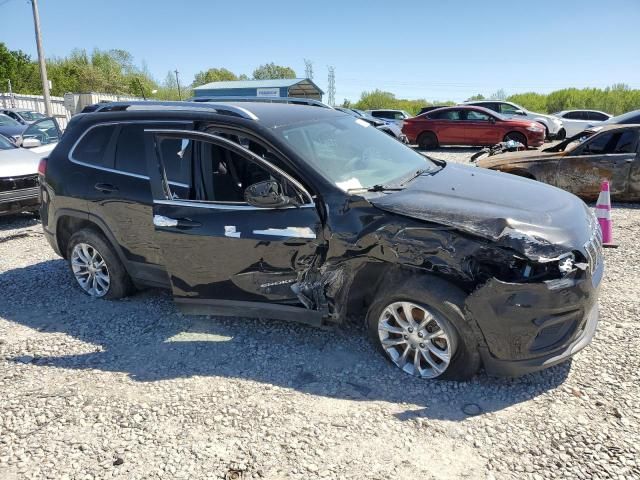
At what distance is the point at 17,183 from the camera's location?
7.78 meters

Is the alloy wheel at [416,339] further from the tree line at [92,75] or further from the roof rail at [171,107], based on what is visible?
the tree line at [92,75]

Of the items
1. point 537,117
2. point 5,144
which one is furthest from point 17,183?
point 537,117

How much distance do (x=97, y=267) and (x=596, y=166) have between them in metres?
7.53

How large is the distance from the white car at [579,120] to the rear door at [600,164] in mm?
12276

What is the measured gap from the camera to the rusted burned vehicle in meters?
7.91

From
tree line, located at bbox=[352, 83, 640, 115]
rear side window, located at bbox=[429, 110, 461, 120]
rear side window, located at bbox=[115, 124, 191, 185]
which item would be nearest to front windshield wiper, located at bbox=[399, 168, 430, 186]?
rear side window, located at bbox=[115, 124, 191, 185]

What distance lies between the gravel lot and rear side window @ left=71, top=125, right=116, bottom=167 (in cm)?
151

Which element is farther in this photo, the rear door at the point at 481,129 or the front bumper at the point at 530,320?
the rear door at the point at 481,129

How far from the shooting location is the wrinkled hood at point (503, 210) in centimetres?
296

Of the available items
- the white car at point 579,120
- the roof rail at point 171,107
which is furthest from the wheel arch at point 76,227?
the white car at point 579,120

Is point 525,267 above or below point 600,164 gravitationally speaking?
below

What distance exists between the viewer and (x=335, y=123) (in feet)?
14.4

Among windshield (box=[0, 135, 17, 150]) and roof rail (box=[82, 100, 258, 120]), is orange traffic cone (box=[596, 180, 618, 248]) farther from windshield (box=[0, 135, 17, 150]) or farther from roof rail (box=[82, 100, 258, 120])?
windshield (box=[0, 135, 17, 150])

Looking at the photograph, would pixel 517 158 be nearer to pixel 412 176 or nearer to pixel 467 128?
pixel 412 176
